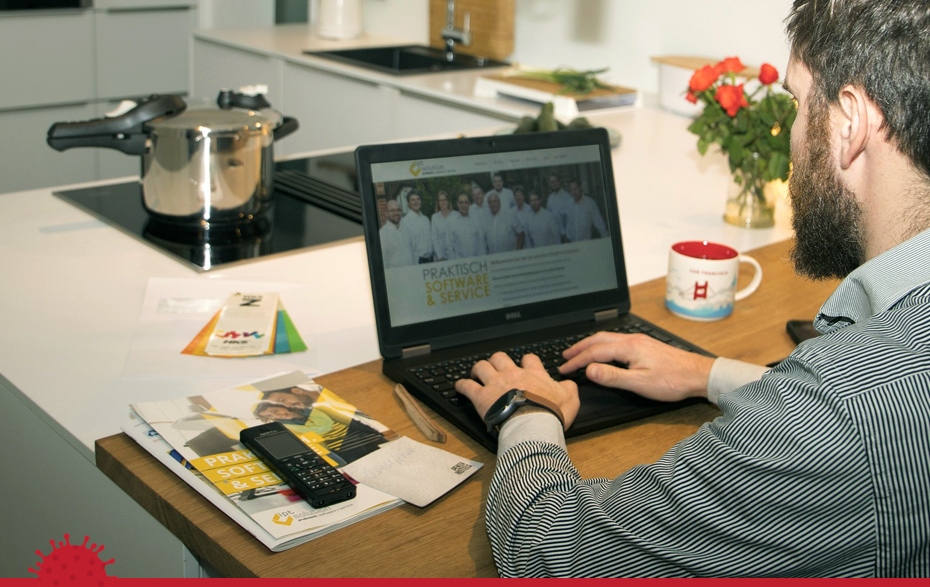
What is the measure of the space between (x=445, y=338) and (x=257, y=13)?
352 centimetres

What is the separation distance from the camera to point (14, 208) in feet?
5.82

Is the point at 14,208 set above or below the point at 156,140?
below

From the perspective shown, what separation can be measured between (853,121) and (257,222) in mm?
1178

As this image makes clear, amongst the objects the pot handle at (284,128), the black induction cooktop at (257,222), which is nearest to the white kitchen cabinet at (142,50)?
the black induction cooktop at (257,222)

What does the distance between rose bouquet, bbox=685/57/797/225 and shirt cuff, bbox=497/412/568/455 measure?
100 centimetres

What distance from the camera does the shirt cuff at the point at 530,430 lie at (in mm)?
961

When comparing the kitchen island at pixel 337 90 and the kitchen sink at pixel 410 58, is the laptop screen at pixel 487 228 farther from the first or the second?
the kitchen sink at pixel 410 58

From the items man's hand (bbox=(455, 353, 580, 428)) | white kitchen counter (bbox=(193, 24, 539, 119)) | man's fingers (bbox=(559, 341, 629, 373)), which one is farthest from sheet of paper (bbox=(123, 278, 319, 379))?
white kitchen counter (bbox=(193, 24, 539, 119))

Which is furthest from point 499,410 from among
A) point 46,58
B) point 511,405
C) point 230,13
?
point 230,13

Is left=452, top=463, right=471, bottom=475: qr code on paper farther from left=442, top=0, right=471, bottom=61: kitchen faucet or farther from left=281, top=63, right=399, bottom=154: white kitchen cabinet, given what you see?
left=442, top=0, right=471, bottom=61: kitchen faucet

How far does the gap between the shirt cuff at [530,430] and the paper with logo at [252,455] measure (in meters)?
0.13

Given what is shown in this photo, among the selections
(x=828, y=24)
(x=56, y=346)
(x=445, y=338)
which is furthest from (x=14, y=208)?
(x=828, y=24)

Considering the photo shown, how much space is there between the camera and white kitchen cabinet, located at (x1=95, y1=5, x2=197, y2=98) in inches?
159

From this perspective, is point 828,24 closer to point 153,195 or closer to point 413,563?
point 413,563
